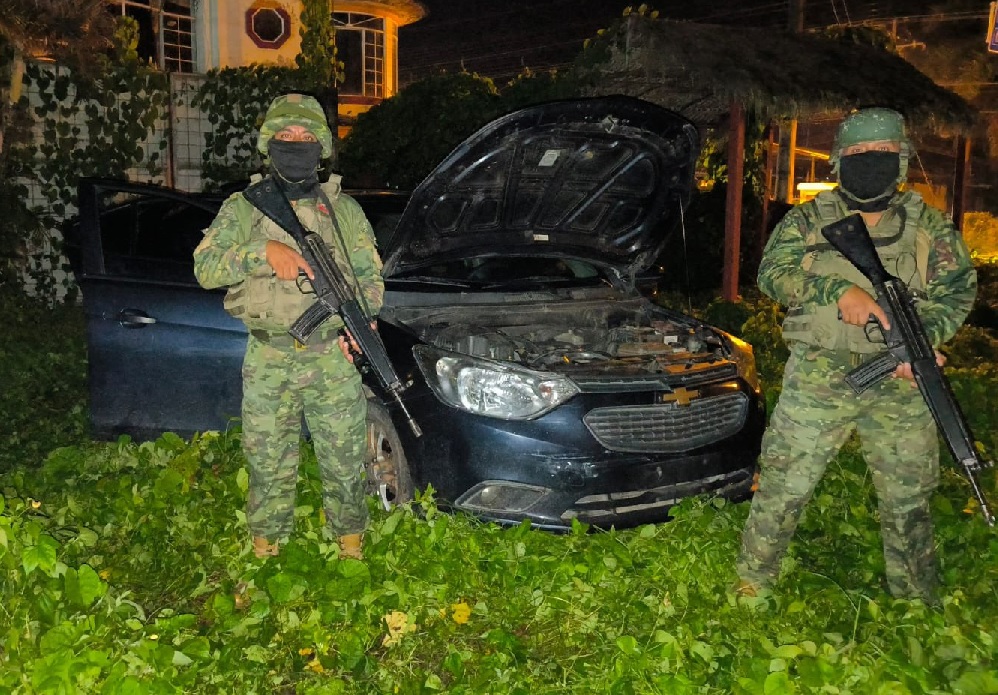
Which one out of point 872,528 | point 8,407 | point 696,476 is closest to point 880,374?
point 696,476

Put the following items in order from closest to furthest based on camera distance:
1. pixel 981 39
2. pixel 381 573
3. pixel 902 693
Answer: pixel 902 693 → pixel 381 573 → pixel 981 39

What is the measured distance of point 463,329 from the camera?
13.0 ft

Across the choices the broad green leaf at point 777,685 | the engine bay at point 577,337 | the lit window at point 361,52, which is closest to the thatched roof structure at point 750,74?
the engine bay at point 577,337

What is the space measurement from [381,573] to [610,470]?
983 mm

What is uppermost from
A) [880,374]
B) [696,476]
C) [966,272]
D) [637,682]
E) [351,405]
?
[966,272]

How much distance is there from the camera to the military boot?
11.3 ft

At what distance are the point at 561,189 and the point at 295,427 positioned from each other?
6.15ft

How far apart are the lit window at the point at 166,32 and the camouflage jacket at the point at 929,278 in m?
12.1

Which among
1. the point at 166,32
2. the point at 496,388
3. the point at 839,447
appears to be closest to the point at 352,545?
the point at 496,388

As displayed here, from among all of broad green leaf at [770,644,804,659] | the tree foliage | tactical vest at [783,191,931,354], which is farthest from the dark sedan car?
the tree foliage

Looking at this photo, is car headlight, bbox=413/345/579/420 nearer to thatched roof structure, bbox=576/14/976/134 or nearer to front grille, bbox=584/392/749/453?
front grille, bbox=584/392/749/453

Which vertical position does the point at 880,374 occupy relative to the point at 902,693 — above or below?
above

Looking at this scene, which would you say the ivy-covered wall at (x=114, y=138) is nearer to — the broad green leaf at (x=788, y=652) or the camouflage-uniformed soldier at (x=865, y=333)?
the camouflage-uniformed soldier at (x=865, y=333)

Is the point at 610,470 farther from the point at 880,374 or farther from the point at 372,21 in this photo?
the point at 372,21
